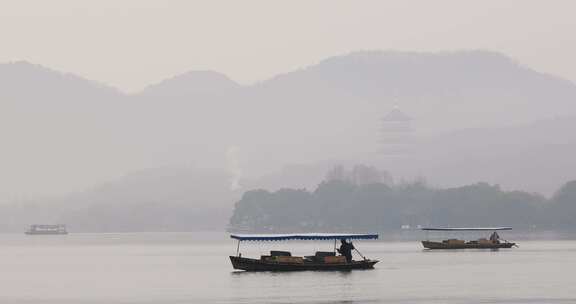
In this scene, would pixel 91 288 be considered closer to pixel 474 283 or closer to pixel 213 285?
pixel 213 285

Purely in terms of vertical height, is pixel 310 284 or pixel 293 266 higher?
pixel 293 266

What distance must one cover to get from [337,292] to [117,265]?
2938 inches

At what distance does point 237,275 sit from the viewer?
14925 cm

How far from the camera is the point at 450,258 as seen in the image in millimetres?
188750

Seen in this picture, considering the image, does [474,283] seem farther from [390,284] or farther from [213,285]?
[213,285]

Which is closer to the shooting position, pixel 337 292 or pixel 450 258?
pixel 337 292

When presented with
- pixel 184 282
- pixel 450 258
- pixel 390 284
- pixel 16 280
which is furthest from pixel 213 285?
pixel 450 258

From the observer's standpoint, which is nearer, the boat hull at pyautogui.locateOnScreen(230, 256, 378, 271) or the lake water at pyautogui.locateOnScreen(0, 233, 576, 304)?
the lake water at pyautogui.locateOnScreen(0, 233, 576, 304)

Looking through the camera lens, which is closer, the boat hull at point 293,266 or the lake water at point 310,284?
the lake water at point 310,284

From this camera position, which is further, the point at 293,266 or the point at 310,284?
the point at 293,266

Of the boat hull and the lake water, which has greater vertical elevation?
the boat hull

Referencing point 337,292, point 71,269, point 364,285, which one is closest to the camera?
point 337,292

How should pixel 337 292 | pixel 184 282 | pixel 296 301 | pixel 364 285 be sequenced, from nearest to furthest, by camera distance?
1. pixel 296 301
2. pixel 337 292
3. pixel 364 285
4. pixel 184 282

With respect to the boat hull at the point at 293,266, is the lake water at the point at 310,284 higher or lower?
lower
